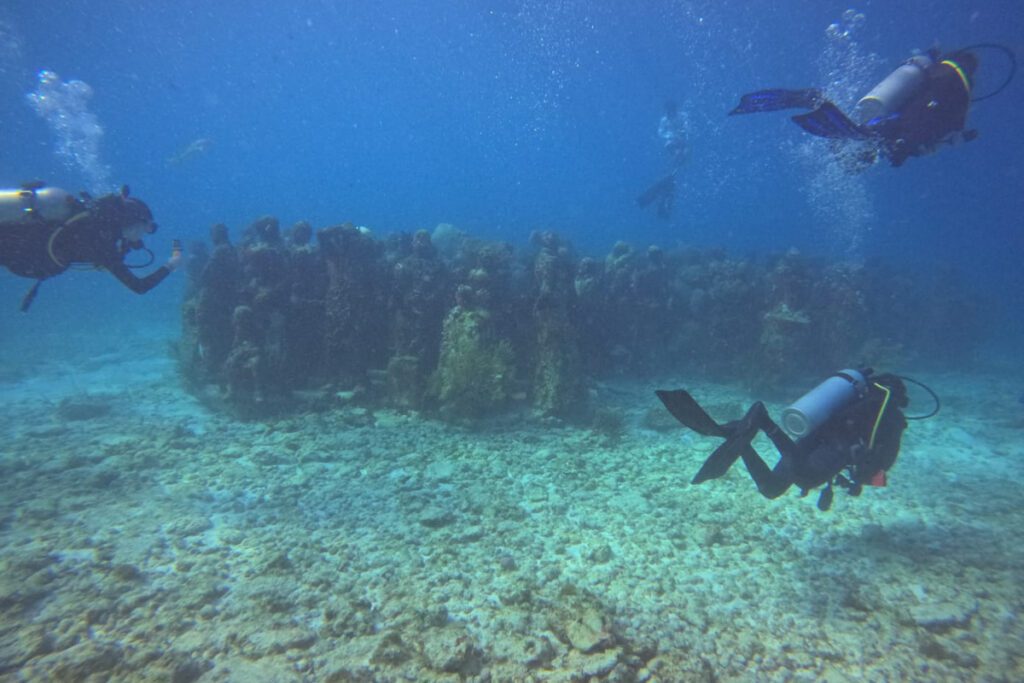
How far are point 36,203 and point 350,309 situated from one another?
4.91 metres

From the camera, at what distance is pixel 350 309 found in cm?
975

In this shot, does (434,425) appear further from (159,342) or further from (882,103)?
(159,342)

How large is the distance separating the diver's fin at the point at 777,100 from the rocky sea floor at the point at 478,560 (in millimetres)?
5418

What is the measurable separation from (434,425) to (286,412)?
3192 millimetres

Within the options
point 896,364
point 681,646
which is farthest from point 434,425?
point 896,364

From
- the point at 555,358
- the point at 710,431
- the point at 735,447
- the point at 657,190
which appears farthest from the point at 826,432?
the point at 657,190

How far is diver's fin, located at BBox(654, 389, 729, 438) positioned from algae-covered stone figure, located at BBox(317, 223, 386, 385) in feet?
22.8

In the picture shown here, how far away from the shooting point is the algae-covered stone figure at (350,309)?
9773 mm

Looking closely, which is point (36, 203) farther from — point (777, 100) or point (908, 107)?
point (908, 107)

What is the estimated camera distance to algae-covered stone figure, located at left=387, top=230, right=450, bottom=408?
907cm

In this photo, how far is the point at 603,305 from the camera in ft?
38.9

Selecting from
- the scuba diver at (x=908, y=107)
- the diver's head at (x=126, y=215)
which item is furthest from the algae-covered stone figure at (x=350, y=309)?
the scuba diver at (x=908, y=107)

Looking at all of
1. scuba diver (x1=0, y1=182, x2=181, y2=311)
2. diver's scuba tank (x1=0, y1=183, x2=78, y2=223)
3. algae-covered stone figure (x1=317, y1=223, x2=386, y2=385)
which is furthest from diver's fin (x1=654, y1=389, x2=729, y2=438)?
diver's scuba tank (x1=0, y1=183, x2=78, y2=223)

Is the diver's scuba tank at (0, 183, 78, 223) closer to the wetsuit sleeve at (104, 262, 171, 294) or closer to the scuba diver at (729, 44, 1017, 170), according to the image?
the wetsuit sleeve at (104, 262, 171, 294)
